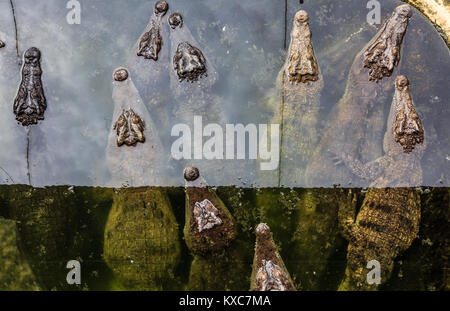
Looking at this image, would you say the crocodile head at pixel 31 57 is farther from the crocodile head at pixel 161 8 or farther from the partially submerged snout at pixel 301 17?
the partially submerged snout at pixel 301 17

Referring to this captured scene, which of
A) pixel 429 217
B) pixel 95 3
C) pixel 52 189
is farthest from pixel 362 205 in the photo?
pixel 95 3

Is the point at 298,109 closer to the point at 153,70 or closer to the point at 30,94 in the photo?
the point at 153,70

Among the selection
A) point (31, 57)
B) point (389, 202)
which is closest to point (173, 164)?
point (31, 57)

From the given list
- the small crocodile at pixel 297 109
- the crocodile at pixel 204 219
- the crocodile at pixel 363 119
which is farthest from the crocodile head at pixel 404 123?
the crocodile at pixel 204 219

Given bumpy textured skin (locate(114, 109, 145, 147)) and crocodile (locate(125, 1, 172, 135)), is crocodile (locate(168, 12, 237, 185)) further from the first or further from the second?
bumpy textured skin (locate(114, 109, 145, 147))

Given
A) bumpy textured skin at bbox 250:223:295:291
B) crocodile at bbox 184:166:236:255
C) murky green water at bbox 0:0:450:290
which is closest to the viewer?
bumpy textured skin at bbox 250:223:295:291

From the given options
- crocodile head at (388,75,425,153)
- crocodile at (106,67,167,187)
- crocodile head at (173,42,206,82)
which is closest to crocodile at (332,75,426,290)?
crocodile head at (388,75,425,153)
